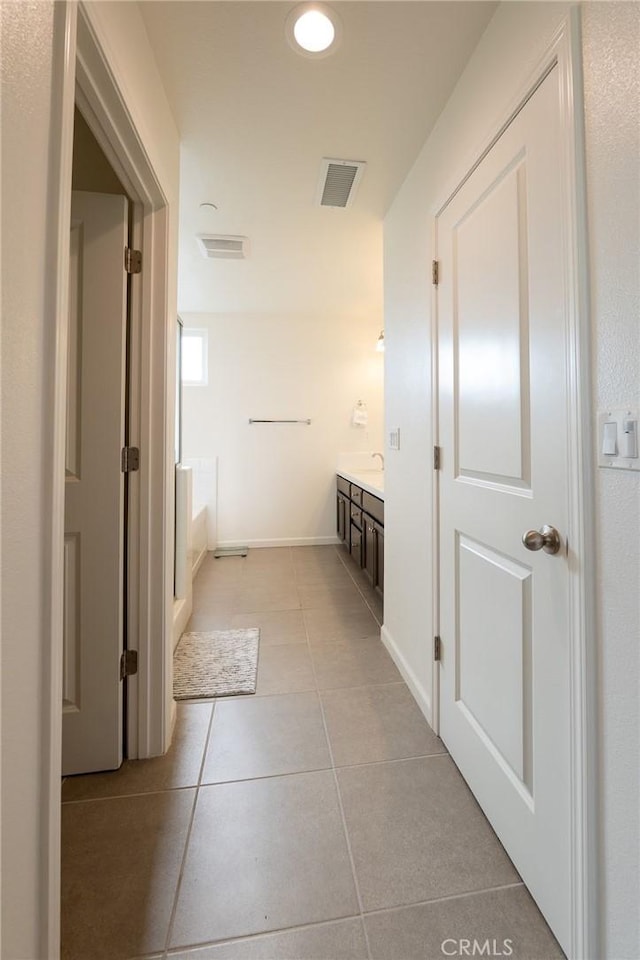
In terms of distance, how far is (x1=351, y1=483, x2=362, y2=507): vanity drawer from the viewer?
3.20 m

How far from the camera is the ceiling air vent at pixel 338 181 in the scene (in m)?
1.82

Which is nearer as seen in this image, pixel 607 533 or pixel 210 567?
pixel 607 533

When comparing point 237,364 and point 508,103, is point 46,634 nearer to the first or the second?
point 508,103

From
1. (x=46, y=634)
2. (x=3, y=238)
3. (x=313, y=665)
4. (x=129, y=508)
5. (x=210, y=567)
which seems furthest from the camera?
(x=210, y=567)

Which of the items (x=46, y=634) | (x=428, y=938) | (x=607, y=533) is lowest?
(x=428, y=938)

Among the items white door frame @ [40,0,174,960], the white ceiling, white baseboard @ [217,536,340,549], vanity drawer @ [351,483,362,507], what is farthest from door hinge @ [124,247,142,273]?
white baseboard @ [217,536,340,549]

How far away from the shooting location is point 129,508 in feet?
4.71

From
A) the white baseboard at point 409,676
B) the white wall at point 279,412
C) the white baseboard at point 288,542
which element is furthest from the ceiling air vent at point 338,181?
the white baseboard at point 288,542

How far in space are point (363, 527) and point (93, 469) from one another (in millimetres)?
2113

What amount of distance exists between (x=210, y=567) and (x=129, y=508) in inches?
94.4

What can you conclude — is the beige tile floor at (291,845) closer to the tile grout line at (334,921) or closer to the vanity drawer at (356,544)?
the tile grout line at (334,921)

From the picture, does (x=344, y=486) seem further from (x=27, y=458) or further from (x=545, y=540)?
(x=27, y=458)

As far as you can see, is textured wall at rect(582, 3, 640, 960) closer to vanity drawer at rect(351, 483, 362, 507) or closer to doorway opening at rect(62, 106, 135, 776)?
doorway opening at rect(62, 106, 135, 776)

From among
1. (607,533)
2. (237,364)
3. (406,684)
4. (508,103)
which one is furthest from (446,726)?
(237,364)
